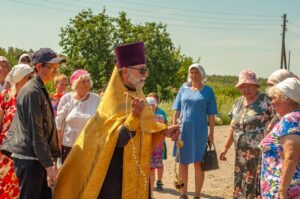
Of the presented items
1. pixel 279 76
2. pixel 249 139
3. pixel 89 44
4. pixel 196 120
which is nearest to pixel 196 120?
pixel 196 120

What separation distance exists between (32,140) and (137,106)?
3.21 feet

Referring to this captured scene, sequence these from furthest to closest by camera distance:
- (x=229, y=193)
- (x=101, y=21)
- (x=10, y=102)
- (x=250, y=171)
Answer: (x=101, y=21) → (x=229, y=193) → (x=250, y=171) → (x=10, y=102)

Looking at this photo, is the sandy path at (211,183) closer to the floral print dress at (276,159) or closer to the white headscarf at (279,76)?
the white headscarf at (279,76)

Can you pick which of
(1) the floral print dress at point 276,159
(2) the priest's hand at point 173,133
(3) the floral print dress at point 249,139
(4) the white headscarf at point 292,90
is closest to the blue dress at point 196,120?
(3) the floral print dress at point 249,139

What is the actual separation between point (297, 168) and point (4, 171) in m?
2.90

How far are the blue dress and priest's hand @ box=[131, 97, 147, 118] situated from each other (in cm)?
329

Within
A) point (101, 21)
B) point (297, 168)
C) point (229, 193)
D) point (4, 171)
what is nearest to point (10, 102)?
point (4, 171)

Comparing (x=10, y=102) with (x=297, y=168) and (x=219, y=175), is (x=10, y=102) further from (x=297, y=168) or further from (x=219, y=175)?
(x=219, y=175)

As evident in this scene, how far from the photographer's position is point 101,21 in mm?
25234

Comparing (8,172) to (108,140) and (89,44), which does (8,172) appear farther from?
(89,44)

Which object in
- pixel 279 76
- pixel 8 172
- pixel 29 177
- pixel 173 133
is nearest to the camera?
pixel 29 177

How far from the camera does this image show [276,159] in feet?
13.9

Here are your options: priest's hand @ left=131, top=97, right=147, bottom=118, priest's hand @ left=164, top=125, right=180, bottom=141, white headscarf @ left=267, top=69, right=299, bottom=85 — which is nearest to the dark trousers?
priest's hand @ left=131, top=97, right=147, bottom=118

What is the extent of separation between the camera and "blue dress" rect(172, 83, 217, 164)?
24.5 feet
